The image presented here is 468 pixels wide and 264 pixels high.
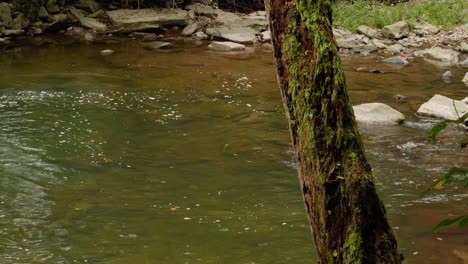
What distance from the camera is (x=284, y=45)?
6.18ft

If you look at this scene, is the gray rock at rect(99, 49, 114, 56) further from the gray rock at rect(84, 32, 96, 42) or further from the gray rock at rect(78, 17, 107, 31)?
the gray rock at rect(78, 17, 107, 31)

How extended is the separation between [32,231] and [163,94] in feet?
14.1

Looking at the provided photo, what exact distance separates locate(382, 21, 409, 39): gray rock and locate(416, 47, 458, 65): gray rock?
120 centimetres

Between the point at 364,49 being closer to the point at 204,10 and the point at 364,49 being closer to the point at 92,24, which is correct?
the point at 204,10

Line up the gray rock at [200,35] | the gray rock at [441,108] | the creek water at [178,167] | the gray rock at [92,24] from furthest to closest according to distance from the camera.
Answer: the gray rock at [92,24] → the gray rock at [200,35] → the gray rock at [441,108] → the creek water at [178,167]

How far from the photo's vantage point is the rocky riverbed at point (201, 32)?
11.8m

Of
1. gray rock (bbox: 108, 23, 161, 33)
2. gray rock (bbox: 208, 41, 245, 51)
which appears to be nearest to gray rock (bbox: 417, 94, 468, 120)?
gray rock (bbox: 208, 41, 245, 51)

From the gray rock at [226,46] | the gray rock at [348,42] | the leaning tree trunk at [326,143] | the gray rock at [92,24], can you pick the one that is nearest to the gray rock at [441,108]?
the gray rock at [348,42]

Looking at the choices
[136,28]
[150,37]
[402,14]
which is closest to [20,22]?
[136,28]

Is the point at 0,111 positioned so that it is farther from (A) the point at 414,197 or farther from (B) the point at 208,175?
(A) the point at 414,197

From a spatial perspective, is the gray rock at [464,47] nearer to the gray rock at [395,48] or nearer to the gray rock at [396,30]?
the gray rock at [395,48]

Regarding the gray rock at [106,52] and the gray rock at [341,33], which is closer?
the gray rock at [106,52]

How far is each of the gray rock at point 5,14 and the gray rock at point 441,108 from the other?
25.6 feet

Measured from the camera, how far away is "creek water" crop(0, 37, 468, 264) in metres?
4.40
